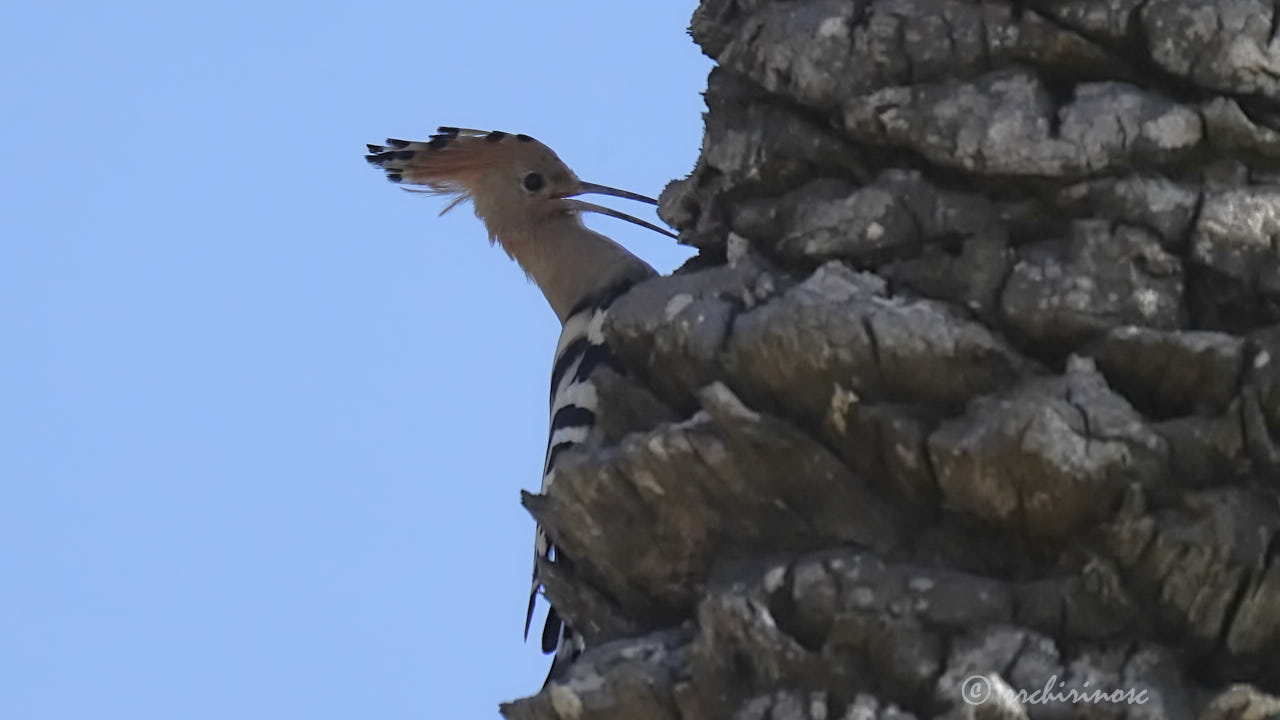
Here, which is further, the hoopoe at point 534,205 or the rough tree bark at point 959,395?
the hoopoe at point 534,205

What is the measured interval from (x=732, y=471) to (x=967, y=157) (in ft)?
1.48

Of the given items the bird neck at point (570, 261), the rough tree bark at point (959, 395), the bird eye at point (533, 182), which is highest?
the bird eye at point (533, 182)

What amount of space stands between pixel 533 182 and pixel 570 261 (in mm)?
383

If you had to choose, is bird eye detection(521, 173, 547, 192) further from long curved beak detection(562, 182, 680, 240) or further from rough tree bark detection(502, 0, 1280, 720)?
rough tree bark detection(502, 0, 1280, 720)

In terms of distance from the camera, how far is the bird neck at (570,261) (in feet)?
15.9

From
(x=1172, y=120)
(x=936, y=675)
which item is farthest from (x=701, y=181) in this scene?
(x=936, y=675)

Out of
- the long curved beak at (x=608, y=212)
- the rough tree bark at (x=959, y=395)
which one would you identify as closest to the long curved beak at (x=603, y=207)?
the long curved beak at (x=608, y=212)

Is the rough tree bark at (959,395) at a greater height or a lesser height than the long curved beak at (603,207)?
lesser

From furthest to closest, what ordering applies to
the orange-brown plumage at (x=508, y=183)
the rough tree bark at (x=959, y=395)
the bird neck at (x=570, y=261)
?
the orange-brown plumage at (x=508, y=183) < the bird neck at (x=570, y=261) < the rough tree bark at (x=959, y=395)

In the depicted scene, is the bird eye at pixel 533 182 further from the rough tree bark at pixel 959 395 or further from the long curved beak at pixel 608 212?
the rough tree bark at pixel 959 395

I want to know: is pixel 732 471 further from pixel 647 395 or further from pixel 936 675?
pixel 936 675

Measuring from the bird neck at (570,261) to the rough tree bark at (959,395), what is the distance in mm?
2448

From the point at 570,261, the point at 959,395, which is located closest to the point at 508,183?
the point at 570,261

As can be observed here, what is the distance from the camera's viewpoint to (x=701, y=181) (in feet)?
8.22
